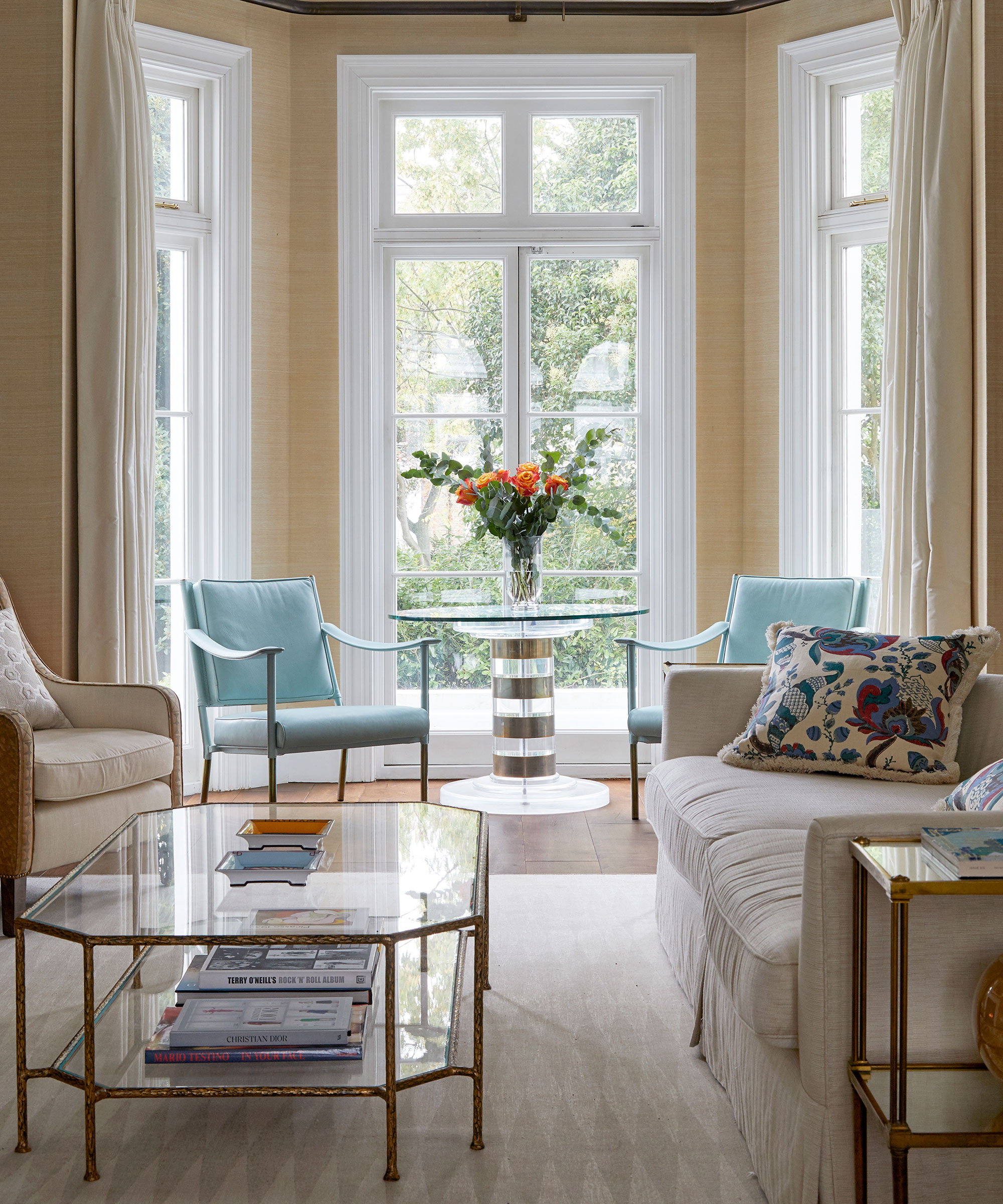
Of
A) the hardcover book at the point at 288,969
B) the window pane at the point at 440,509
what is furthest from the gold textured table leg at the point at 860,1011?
the window pane at the point at 440,509

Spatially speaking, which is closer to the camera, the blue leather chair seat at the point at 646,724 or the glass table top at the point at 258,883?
the glass table top at the point at 258,883

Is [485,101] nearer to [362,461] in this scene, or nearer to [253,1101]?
[362,461]

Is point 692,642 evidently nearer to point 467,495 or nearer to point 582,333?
point 467,495

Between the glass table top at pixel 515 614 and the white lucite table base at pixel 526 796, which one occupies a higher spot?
the glass table top at pixel 515 614

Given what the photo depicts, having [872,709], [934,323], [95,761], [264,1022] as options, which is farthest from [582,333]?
[264,1022]

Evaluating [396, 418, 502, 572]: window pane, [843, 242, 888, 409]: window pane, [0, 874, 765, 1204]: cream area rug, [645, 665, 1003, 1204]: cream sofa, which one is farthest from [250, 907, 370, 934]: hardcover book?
[843, 242, 888, 409]: window pane

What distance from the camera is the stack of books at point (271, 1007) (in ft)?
5.98

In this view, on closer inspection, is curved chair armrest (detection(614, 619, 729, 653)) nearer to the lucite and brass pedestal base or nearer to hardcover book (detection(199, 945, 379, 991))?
the lucite and brass pedestal base

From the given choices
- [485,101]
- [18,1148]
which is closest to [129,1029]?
[18,1148]

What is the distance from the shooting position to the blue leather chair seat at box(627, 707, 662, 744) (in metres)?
3.93

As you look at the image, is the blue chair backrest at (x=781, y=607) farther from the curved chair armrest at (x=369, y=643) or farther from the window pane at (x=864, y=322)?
the curved chair armrest at (x=369, y=643)

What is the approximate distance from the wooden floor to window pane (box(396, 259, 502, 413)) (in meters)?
1.69

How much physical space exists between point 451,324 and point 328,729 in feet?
6.51

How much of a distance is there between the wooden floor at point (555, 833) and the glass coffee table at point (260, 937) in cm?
116
